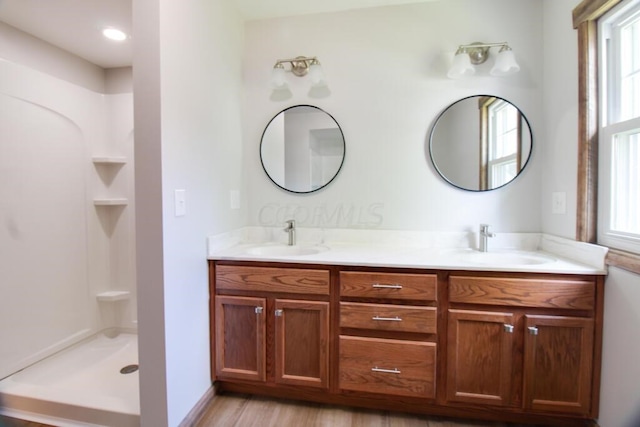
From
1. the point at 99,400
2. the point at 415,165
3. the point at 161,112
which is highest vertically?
the point at 161,112

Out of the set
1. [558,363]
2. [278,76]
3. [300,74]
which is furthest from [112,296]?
[558,363]

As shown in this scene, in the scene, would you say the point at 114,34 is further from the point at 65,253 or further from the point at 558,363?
the point at 558,363

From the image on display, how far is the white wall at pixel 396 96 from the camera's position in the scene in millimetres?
1905

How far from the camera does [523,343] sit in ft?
4.80

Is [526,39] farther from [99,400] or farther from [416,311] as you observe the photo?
[99,400]

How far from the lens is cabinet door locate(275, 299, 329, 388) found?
1636mm

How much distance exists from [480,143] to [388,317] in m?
1.30

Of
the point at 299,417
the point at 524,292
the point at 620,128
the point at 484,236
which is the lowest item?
the point at 299,417

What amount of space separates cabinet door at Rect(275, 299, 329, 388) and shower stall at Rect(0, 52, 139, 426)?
2.50 feet

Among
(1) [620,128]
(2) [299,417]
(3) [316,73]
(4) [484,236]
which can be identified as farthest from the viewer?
(3) [316,73]

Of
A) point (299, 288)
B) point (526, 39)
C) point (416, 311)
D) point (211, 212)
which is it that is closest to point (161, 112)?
point (211, 212)

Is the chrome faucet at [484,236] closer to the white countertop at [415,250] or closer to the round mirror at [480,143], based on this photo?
the white countertop at [415,250]

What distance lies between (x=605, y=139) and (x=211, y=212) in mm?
2110

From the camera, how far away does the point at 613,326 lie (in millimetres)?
1343
